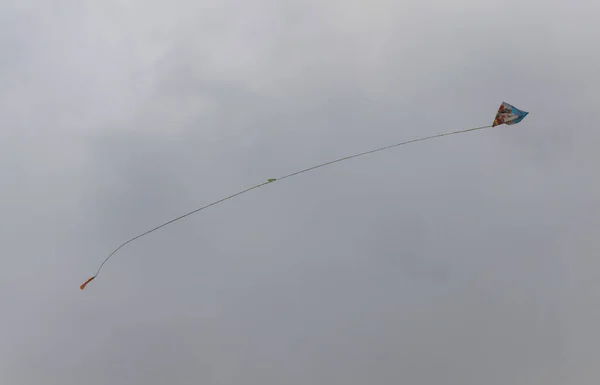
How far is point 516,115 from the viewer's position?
47844 mm
